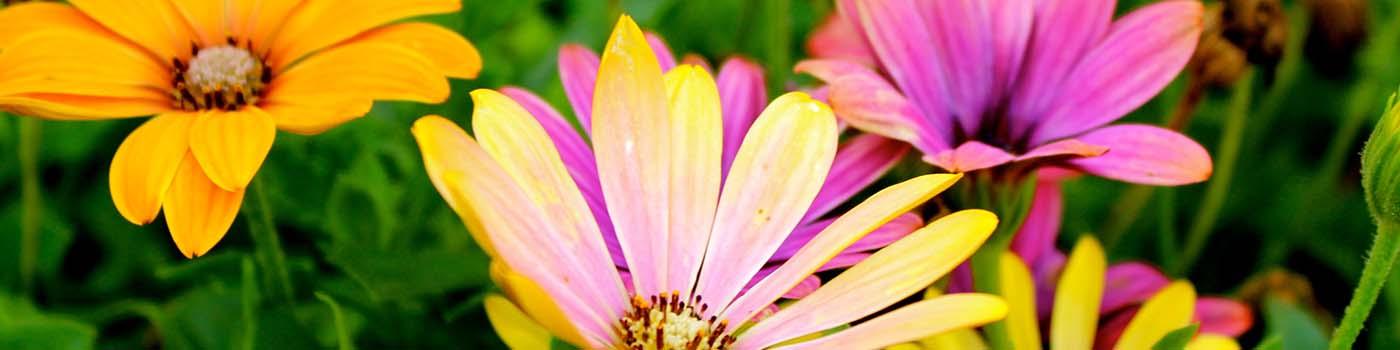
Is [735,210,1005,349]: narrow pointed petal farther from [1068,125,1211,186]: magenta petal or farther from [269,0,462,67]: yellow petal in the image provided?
[269,0,462,67]: yellow petal

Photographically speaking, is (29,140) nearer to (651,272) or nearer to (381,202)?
(381,202)

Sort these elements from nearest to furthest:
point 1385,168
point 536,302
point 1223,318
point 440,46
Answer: point 536,302, point 1385,168, point 440,46, point 1223,318

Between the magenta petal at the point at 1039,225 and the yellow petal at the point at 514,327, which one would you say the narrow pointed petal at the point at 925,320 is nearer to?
the yellow petal at the point at 514,327

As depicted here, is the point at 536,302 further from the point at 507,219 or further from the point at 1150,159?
the point at 1150,159

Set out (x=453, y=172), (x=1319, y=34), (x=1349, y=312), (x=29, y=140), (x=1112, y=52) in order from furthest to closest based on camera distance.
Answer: (x=1319, y=34) → (x=29, y=140) → (x=1112, y=52) → (x=1349, y=312) → (x=453, y=172)

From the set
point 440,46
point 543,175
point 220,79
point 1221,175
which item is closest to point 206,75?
point 220,79

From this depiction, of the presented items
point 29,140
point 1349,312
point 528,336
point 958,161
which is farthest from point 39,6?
point 1349,312

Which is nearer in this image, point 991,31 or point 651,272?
point 651,272

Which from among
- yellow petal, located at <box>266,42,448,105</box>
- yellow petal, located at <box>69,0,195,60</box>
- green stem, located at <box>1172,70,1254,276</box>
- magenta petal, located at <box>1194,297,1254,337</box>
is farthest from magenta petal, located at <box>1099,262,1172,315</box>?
yellow petal, located at <box>69,0,195,60</box>
